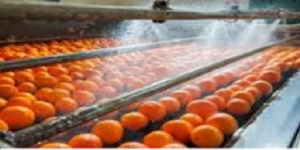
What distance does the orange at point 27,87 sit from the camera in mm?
2168

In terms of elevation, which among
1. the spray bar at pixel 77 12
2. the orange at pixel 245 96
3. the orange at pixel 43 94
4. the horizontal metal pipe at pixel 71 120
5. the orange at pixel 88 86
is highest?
the spray bar at pixel 77 12

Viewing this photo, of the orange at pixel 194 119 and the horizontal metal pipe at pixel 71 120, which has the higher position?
the horizontal metal pipe at pixel 71 120

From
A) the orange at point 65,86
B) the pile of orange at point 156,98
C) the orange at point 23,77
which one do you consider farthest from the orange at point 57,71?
the orange at point 65,86

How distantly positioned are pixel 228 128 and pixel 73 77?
131 cm

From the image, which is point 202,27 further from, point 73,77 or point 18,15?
point 18,15

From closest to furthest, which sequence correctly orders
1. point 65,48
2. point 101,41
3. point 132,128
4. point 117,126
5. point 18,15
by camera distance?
point 18,15, point 117,126, point 132,128, point 65,48, point 101,41

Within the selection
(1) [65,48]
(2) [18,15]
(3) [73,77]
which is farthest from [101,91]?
(1) [65,48]

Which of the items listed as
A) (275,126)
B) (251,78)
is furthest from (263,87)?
(275,126)

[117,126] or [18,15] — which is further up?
[18,15]

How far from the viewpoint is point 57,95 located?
199 cm

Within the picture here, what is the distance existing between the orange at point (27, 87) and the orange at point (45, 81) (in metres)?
0.09

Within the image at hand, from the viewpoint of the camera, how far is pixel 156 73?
9.06ft

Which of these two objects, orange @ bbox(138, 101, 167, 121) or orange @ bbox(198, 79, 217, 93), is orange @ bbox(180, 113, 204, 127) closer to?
orange @ bbox(138, 101, 167, 121)

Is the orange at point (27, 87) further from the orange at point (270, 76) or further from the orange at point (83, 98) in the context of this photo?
the orange at point (270, 76)
